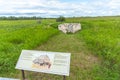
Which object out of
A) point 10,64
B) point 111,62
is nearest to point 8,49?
point 10,64

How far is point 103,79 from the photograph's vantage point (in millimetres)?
5324

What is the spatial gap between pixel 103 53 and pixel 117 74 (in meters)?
2.09

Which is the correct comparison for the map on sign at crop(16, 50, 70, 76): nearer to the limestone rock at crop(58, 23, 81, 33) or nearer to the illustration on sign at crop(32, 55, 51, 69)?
the illustration on sign at crop(32, 55, 51, 69)

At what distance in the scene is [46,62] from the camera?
4.64 meters

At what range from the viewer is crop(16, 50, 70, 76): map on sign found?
443 cm

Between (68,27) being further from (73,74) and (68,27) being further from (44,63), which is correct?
(44,63)

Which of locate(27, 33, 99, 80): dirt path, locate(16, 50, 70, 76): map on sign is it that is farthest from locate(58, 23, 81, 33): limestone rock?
locate(16, 50, 70, 76): map on sign

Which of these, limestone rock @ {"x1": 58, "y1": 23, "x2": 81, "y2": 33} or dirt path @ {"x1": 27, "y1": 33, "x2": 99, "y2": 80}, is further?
limestone rock @ {"x1": 58, "y1": 23, "x2": 81, "y2": 33}

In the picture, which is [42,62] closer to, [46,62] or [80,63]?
[46,62]

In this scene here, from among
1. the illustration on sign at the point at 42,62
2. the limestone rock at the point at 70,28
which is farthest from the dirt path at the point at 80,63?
the limestone rock at the point at 70,28

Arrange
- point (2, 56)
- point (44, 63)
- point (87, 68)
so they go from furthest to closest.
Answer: point (2, 56) → point (87, 68) → point (44, 63)

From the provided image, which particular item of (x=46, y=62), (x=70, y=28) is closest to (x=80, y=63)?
(x=46, y=62)

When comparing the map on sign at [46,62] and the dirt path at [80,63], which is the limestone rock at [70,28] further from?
the map on sign at [46,62]

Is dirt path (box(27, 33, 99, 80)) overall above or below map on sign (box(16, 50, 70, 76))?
below
